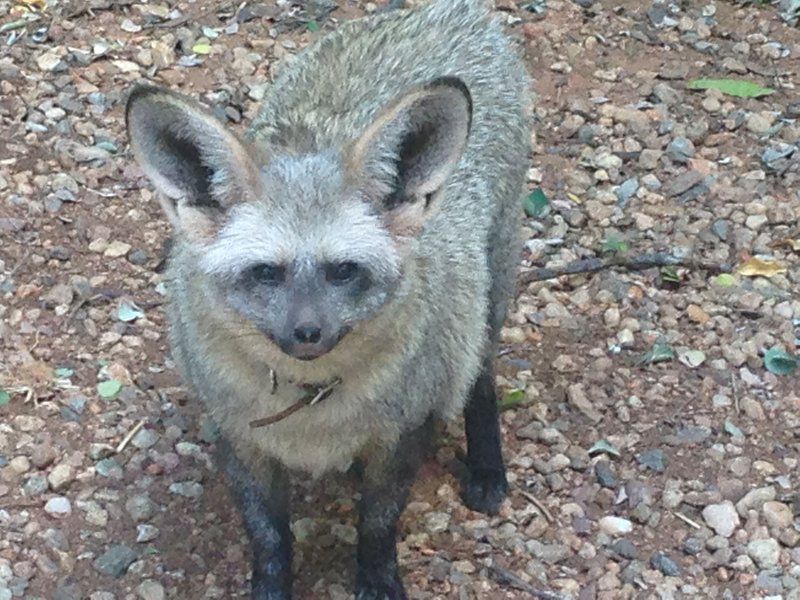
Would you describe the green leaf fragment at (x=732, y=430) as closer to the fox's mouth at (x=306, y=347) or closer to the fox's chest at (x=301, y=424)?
the fox's chest at (x=301, y=424)

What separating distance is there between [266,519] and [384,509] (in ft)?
1.66

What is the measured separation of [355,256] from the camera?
4742 mm

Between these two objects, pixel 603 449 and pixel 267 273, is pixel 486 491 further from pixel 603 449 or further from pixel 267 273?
pixel 267 273

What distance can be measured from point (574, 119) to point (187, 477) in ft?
13.0

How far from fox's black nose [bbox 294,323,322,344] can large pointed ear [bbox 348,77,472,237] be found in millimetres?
572

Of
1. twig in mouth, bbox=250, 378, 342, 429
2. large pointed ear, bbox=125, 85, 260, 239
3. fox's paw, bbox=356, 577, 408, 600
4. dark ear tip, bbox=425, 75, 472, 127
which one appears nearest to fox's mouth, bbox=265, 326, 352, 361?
twig in mouth, bbox=250, 378, 342, 429

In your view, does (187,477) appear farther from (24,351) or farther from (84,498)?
(24,351)

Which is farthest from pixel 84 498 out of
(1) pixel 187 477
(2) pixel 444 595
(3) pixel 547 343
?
(3) pixel 547 343

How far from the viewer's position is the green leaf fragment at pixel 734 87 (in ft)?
29.9

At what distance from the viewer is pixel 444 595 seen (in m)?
6.01

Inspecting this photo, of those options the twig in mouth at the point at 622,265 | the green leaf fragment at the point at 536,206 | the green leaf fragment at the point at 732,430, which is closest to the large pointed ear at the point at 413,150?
the green leaf fragment at the point at 732,430

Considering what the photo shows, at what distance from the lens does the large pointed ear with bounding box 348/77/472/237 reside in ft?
15.3

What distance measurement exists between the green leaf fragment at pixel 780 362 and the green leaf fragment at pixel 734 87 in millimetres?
2560

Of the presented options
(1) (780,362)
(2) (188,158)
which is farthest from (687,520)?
(2) (188,158)
